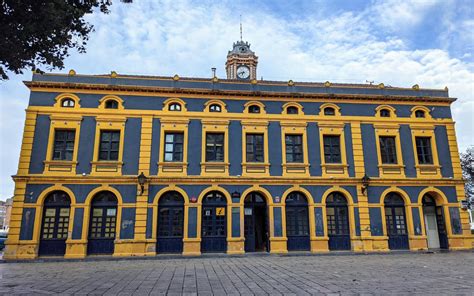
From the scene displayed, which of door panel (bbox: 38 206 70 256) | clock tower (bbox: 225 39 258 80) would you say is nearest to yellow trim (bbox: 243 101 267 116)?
door panel (bbox: 38 206 70 256)

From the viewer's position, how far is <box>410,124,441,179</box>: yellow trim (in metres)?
20.1

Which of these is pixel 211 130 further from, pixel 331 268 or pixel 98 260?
pixel 331 268

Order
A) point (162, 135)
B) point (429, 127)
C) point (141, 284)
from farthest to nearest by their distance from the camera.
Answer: point (429, 127)
point (162, 135)
point (141, 284)

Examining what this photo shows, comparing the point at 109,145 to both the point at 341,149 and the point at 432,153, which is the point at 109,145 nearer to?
the point at 341,149

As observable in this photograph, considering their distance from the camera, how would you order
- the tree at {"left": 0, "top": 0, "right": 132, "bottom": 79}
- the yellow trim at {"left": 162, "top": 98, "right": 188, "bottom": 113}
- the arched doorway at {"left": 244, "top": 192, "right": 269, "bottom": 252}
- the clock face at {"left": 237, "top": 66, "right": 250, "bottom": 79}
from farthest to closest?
the clock face at {"left": 237, "top": 66, "right": 250, "bottom": 79} → the yellow trim at {"left": 162, "top": 98, "right": 188, "bottom": 113} → the arched doorway at {"left": 244, "top": 192, "right": 269, "bottom": 252} → the tree at {"left": 0, "top": 0, "right": 132, "bottom": 79}

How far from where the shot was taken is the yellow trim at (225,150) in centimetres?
1888

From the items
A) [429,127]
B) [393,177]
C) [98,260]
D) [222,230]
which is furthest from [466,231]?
[98,260]

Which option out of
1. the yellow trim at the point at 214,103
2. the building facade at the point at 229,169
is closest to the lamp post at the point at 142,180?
the building facade at the point at 229,169

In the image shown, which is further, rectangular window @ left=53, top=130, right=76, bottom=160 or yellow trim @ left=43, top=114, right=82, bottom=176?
rectangular window @ left=53, top=130, right=76, bottom=160

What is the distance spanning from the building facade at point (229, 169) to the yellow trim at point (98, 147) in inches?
2.4

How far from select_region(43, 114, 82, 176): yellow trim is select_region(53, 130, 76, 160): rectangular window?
0.21 metres

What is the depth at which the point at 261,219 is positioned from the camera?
69.2ft

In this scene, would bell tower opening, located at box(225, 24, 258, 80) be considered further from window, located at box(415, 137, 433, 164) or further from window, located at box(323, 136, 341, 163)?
window, located at box(415, 137, 433, 164)

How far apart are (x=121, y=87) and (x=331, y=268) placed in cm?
1506
